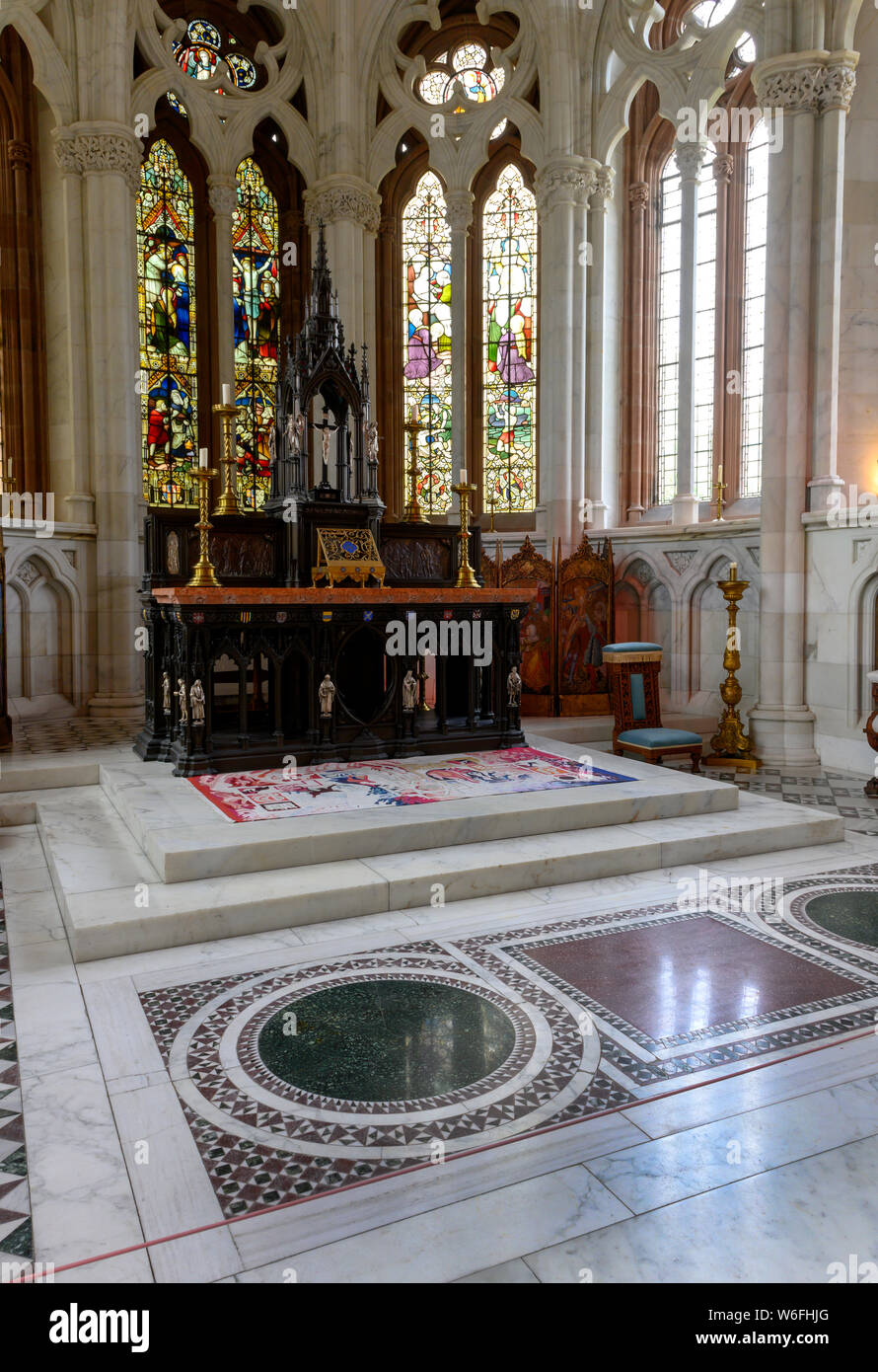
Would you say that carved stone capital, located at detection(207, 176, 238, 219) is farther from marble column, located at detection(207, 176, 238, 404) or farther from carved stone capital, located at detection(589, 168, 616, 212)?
carved stone capital, located at detection(589, 168, 616, 212)

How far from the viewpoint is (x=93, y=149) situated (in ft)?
34.9

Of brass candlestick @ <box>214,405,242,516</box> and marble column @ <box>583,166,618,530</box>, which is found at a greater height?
marble column @ <box>583,166,618,530</box>

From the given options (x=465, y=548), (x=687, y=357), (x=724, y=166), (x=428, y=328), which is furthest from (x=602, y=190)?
(x=465, y=548)

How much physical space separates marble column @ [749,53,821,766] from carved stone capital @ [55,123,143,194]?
6.60 meters

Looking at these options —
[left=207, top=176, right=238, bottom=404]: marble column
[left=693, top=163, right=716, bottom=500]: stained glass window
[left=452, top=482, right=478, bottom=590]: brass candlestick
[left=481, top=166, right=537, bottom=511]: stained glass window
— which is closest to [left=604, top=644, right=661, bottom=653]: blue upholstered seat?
[left=452, top=482, right=478, bottom=590]: brass candlestick

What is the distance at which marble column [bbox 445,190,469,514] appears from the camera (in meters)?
13.0

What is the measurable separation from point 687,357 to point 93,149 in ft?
22.9

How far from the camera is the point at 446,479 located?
13.9m

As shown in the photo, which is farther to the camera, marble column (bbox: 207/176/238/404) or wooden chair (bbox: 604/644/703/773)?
marble column (bbox: 207/176/238/404)

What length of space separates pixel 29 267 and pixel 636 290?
7.70m

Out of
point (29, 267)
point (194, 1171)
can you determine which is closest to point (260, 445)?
point (29, 267)

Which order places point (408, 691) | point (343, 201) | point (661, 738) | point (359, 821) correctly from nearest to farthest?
point (359, 821), point (408, 691), point (661, 738), point (343, 201)

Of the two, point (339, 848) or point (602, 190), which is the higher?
point (602, 190)

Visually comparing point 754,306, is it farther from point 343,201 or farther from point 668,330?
point 343,201
